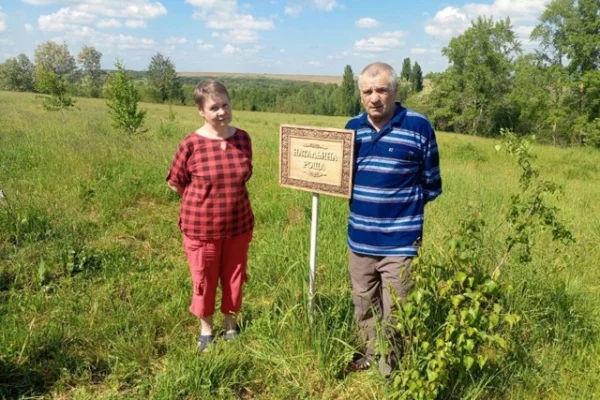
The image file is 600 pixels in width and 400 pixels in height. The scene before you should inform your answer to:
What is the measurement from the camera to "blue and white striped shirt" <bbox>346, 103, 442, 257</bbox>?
7.43 feet

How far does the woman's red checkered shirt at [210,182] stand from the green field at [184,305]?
0.73 meters

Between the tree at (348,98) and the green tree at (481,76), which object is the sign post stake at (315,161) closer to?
the green tree at (481,76)

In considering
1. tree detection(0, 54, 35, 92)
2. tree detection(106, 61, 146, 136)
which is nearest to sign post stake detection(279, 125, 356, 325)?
tree detection(106, 61, 146, 136)

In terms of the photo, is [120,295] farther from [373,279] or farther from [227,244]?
[373,279]

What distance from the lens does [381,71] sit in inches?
86.4

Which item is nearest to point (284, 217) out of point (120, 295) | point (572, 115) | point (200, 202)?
point (120, 295)

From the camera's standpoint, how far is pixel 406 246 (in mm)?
2309

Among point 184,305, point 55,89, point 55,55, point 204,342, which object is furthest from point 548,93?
point 55,55

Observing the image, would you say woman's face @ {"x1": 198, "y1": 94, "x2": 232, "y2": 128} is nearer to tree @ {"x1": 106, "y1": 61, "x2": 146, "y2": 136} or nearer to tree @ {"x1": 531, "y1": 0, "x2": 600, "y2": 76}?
tree @ {"x1": 106, "y1": 61, "x2": 146, "y2": 136}

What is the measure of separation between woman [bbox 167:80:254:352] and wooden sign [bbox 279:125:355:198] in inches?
11.9

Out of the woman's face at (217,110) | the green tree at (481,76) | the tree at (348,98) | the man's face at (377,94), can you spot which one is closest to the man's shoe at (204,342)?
the woman's face at (217,110)

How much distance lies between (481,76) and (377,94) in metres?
41.5

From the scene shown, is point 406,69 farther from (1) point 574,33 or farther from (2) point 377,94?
(2) point 377,94

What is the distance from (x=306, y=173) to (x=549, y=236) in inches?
145
